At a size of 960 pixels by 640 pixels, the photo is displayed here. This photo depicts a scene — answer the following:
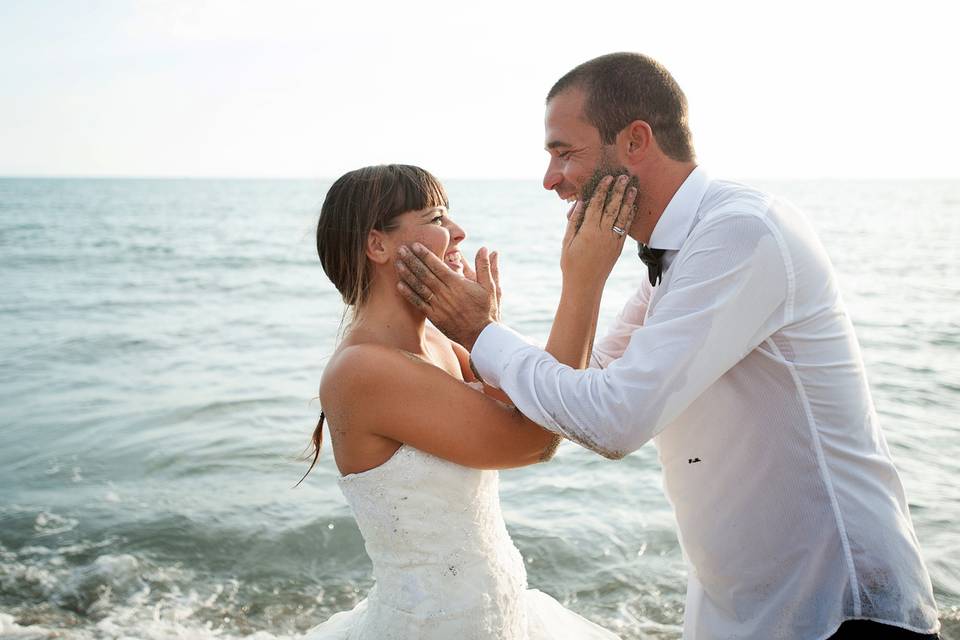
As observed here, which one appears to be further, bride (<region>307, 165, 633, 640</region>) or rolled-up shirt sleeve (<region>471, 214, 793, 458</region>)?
bride (<region>307, 165, 633, 640</region>)

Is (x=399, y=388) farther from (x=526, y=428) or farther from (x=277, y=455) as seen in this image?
(x=277, y=455)

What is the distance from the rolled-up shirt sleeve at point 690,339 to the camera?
2311mm

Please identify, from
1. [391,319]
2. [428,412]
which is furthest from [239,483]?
[428,412]

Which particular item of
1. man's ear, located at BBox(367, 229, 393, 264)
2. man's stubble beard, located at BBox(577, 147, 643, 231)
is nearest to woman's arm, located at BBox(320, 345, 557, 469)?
man's ear, located at BBox(367, 229, 393, 264)

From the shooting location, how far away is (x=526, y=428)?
2.86 meters

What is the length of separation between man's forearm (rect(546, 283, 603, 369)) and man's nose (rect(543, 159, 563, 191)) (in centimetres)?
44

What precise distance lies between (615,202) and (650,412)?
0.77m

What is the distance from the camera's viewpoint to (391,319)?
124 inches

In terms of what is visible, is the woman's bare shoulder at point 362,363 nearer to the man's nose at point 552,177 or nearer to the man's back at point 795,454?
the man's nose at point 552,177

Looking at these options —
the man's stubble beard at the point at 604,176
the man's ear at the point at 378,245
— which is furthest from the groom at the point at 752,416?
the man's ear at the point at 378,245

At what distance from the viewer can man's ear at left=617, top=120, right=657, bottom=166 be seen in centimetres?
278

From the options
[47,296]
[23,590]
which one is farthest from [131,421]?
[47,296]

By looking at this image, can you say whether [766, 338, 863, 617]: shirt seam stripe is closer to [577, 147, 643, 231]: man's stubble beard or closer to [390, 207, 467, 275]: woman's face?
[577, 147, 643, 231]: man's stubble beard

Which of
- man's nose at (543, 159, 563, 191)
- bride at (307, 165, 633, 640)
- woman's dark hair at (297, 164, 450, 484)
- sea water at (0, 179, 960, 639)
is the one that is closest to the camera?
bride at (307, 165, 633, 640)
